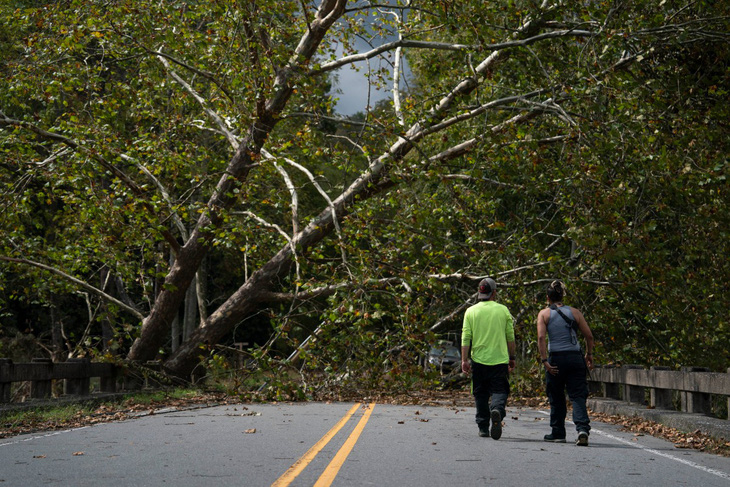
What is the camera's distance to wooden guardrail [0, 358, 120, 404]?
41.5 feet

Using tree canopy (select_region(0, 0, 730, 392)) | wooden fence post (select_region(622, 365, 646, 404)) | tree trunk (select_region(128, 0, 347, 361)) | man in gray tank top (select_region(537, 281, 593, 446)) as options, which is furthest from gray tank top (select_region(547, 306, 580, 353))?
Answer: tree trunk (select_region(128, 0, 347, 361))

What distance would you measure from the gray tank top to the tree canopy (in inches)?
201

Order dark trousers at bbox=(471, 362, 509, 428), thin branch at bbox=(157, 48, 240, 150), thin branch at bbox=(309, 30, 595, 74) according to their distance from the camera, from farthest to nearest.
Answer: thin branch at bbox=(157, 48, 240, 150) < thin branch at bbox=(309, 30, 595, 74) < dark trousers at bbox=(471, 362, 509, 428)

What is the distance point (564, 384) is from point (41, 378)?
27.1 ft

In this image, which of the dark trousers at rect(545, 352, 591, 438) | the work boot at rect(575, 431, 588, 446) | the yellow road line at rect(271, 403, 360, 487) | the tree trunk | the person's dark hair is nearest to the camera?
the yellow road line at rect(271, 403, 360, 487)

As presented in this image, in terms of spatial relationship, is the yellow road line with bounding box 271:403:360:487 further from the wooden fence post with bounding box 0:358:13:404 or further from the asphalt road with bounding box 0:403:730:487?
the wooden fence post with bounding box 0:358:13:404

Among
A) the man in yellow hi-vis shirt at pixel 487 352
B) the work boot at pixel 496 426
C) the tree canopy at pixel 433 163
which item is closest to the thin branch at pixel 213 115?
the tree canopy at pixel 433 163

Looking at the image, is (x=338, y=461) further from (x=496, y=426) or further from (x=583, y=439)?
(x=583, y=439)

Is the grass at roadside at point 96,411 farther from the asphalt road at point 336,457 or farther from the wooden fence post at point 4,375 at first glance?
the asphalt road at point 336,457

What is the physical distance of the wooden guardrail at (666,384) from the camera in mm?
10742

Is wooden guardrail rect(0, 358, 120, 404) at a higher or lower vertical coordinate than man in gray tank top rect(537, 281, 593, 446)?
lower

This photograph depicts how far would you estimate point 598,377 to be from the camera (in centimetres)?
1574

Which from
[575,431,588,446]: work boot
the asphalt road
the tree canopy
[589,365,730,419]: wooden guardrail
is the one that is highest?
the tree canopy

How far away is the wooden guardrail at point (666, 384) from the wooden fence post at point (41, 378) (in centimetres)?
945
